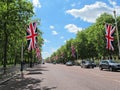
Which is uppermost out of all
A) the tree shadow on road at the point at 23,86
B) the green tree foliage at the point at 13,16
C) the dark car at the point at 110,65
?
the green tree foliage at the point at 13,16

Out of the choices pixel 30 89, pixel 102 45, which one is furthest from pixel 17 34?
pixel 102 45

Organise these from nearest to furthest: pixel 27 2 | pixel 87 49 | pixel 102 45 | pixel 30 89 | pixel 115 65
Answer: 1. pixel 30 89
2. pixel 27 2
3. pixel 115 65
4. pixel 102 45
5. pixel 87 49

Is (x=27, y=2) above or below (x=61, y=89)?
above

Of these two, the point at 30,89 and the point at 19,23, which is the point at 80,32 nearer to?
the point at 19,23

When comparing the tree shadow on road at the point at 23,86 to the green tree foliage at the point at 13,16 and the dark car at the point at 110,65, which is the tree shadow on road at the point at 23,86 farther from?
the dark car at the point at 110,65

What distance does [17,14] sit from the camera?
33.2 meters

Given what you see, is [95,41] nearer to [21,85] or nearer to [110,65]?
[110,65]

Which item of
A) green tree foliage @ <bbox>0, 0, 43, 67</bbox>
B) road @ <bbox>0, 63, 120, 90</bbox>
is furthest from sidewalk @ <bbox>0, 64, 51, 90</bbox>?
green tree foliage @ <bbox>0, 0, 43, 67</bbox>

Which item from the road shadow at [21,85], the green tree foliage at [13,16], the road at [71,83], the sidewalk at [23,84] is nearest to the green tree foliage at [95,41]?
the green tree foliage at [13,16]

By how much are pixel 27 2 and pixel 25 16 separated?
1977mm

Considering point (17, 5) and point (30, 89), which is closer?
point (30, 89)

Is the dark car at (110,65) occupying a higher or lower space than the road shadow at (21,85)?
higher

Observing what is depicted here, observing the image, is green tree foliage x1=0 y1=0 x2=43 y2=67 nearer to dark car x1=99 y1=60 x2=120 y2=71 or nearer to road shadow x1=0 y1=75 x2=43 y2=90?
road shadow x1=0 y1=75 x2=43 y2=90

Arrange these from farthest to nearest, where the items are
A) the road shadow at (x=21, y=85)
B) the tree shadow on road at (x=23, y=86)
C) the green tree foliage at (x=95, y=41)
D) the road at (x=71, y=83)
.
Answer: the green tree foliage at (x=95, y=41) < the road shadow at (x=21, y=85) < the tree shadow on road at (x=23, y=86) < the road at (x=71, y=83)
